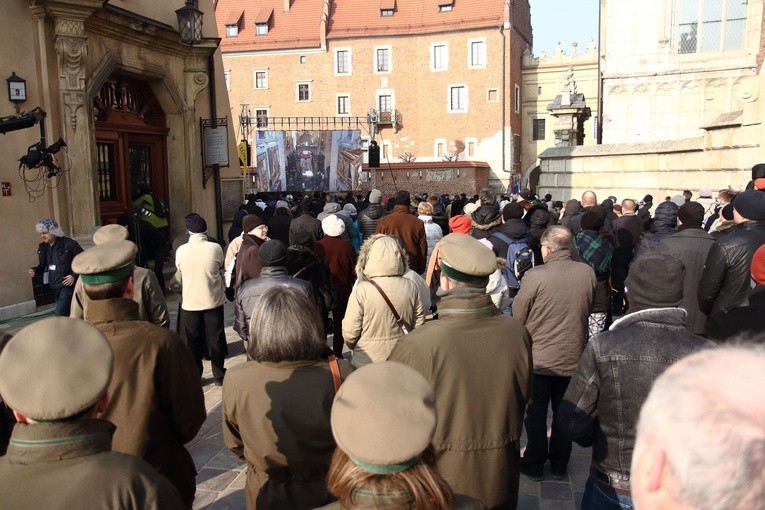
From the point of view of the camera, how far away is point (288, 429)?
9.18 feet

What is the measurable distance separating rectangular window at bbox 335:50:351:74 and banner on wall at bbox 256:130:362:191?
47.3 feet

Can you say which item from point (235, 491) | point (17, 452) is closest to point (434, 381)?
point (17, 452)

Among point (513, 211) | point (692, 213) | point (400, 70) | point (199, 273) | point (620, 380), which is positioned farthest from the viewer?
point (400, 70)

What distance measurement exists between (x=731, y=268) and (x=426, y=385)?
431 cm

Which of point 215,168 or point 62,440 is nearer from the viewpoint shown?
point 62,440

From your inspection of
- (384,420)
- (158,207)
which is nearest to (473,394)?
(384,420)

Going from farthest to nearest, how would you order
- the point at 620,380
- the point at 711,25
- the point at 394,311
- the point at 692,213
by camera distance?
1. the point at 711,25
2. the point at 692,213
3. the point at 394,311
4. the point at 620,380

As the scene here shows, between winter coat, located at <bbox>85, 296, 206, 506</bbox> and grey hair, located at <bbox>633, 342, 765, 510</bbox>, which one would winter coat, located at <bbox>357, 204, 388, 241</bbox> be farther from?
grey hair, located at <bbox>633, 342, 765, 510</bbox>

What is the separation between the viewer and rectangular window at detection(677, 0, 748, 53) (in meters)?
19.6

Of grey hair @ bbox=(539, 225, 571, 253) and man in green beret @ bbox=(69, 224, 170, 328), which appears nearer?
grey hair @ bbox=(539, 225, 571, 253)

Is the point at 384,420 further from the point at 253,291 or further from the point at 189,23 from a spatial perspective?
the point at 189,23

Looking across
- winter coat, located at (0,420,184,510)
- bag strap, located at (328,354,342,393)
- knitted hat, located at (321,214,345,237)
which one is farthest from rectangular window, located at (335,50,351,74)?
winter coat, located at (0,420,184,510)

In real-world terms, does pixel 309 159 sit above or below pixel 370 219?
above

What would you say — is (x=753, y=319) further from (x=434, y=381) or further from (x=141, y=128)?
(x=141, y=128)
